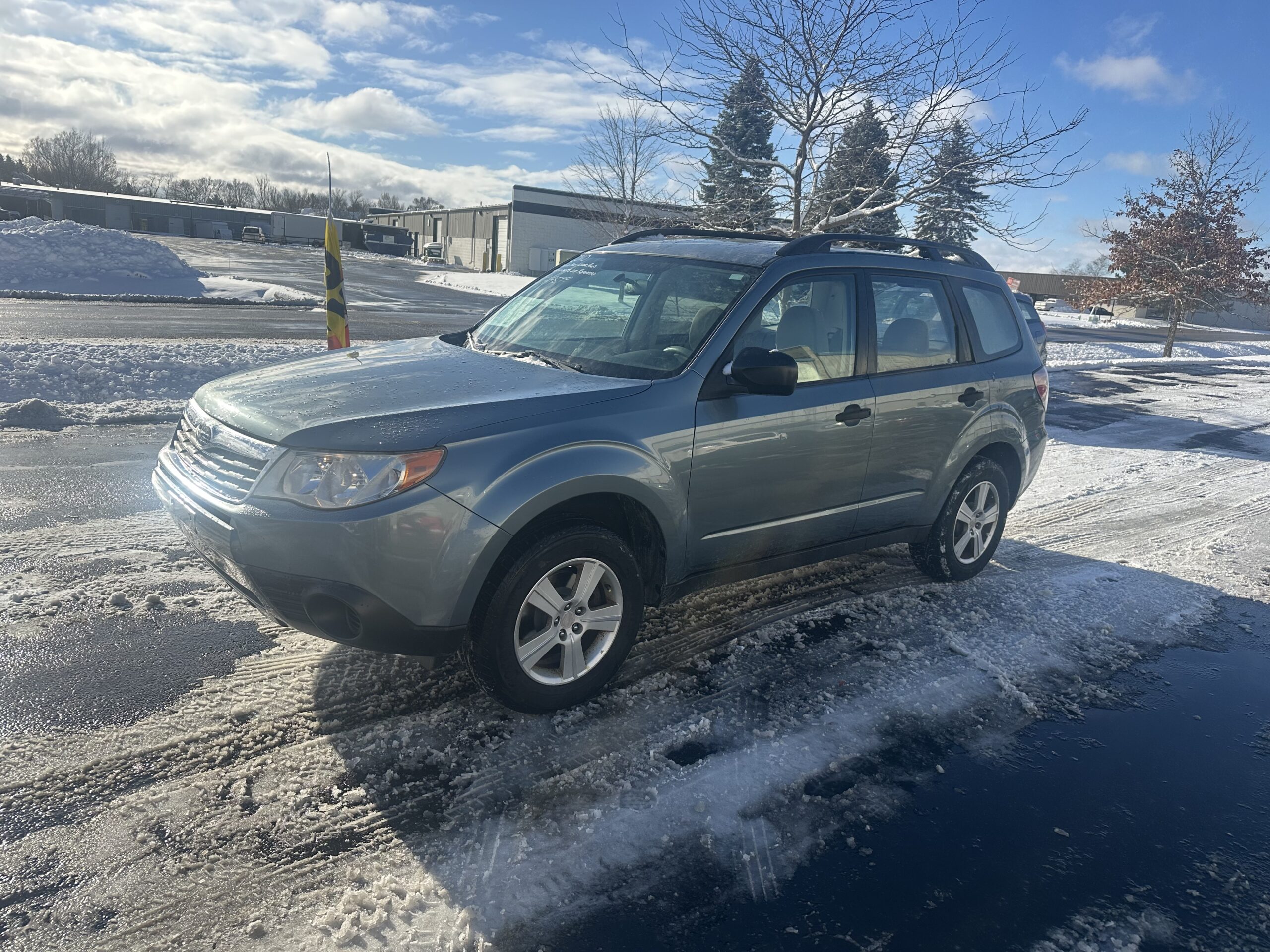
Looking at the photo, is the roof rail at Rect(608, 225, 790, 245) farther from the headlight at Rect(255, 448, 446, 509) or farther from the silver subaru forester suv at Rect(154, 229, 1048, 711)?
the headlight at Rect(255, 448, 446, 509)

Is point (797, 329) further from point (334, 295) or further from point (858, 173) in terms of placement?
point (858, 173)

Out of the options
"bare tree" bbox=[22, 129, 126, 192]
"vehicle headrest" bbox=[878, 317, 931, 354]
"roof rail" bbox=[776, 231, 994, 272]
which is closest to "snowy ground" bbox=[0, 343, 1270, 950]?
"vehicle headrest" bbox=[878, 317, 931, 354]

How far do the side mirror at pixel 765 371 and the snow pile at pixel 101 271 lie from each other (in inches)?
721

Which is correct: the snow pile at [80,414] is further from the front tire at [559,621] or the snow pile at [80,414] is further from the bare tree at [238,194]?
the bare tree at [238,194]

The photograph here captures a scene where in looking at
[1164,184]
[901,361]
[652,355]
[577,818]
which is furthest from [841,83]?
[1164,184]

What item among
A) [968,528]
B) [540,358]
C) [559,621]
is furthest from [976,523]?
[559,621]

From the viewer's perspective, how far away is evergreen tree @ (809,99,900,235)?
1105 centimetres

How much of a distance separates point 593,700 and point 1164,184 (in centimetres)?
3101

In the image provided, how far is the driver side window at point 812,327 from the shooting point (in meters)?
4.07

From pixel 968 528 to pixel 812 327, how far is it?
6.08ft

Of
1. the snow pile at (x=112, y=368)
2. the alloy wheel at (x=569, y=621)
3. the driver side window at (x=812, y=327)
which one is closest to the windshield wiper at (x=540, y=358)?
the driver side window at (x=812, y=327)

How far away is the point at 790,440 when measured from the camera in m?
4.05

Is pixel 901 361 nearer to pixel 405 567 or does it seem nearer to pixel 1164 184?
pixel 405 567

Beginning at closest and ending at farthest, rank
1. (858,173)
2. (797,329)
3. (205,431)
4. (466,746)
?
1. (466,746)
2. (205,431)
3. (797,329)
4. (858,173)
